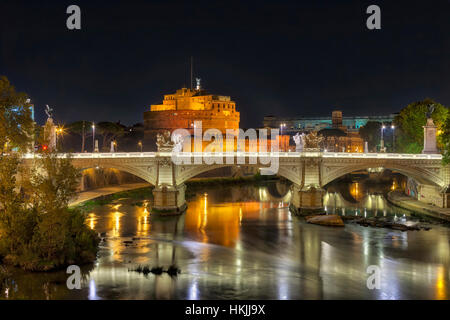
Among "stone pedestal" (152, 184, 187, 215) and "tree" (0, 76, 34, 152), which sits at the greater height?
"tree" (0, 76, 34, 152)

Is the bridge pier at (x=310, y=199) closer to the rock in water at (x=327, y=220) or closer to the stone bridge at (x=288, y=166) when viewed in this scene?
the stone bridge at (x=288, y=166)

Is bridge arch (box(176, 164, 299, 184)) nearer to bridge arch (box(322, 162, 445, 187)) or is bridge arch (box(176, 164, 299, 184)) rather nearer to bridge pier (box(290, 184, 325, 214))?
bridge pier (box(290, 184, 325, 214))

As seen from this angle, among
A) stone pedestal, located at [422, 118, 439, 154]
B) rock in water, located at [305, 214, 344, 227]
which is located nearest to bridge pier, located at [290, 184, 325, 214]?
rock in water, located at [305, 214, 344, 227]

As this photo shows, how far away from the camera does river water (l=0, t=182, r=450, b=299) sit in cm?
2466

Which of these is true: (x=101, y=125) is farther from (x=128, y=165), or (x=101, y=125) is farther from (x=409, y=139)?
(x=409, y=139)

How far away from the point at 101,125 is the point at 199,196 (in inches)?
1224

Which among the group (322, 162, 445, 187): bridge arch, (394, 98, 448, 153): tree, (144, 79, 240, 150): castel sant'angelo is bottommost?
(322, 162, 445, 187): bridge arch

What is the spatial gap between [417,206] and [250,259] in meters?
24.0

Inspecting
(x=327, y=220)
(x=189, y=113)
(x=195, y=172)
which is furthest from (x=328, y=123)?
(x=327, y=220)

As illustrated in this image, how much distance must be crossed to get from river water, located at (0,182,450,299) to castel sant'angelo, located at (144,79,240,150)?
59.7 m
